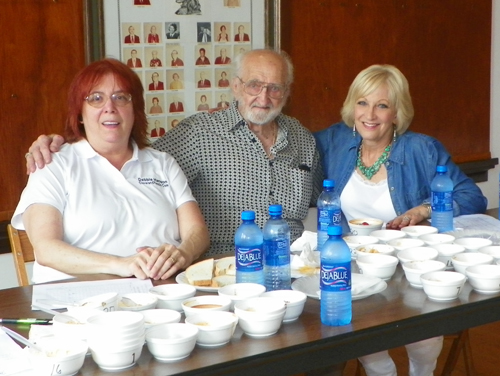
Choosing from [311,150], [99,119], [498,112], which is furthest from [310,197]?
[498,112]

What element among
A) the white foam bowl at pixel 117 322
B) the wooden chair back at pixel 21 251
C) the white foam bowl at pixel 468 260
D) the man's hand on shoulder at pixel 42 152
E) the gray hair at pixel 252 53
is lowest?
the wooden chair back at pixel 21 251

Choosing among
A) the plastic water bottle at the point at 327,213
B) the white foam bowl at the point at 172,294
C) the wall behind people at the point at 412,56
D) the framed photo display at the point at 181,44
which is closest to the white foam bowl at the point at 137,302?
the white foam bowl at the point at 172,294

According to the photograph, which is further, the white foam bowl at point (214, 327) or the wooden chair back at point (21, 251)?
the wooden chair back at point (21, 251)

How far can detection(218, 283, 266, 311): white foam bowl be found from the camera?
1811mm

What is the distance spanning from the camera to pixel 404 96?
124 inches

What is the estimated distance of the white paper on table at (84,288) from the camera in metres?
1.93

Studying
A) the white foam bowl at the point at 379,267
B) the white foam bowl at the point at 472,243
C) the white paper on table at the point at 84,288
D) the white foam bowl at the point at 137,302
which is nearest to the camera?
the white foam bowl at the point at 137,302

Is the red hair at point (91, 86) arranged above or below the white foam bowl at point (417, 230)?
above

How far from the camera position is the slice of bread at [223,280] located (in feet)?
6.61

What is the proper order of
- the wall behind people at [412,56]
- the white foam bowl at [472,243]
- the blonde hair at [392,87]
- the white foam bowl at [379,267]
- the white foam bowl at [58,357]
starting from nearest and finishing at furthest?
the white foam bowl at [58,357], the white foam bowl at [379,267], the white foam bowl at [472,243], the blonde hair at [392,87], the wall behind people at [412,56]

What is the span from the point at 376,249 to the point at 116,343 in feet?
3.43

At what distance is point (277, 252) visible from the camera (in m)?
1.96

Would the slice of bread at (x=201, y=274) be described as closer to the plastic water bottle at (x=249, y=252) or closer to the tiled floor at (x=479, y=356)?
the plastic water bottle at (x=249, y=252)

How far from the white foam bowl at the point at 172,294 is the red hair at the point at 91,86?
2.84ft
